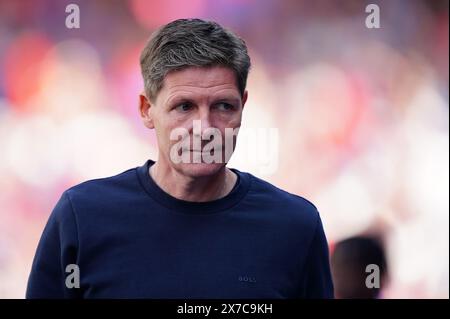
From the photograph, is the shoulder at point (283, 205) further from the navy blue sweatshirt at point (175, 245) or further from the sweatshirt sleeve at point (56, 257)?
the sweatshirt sleeve at point (56, 257)

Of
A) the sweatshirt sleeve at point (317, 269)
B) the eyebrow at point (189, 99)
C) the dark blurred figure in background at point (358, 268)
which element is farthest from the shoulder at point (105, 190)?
the dark blurred figure in background at point (358, 268)

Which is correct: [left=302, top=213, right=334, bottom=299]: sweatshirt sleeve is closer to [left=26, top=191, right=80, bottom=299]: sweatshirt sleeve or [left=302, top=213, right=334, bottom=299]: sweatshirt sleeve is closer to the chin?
the chin

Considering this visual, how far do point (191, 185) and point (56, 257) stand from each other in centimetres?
37

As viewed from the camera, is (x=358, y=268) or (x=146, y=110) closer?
(x=146, y=110)

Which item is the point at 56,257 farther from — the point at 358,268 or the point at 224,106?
the point at 358,268

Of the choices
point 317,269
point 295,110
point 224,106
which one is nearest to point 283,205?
point 317,269

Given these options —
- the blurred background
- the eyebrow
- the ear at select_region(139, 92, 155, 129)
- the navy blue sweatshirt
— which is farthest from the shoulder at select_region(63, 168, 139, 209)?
the blurred background

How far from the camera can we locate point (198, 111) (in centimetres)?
157

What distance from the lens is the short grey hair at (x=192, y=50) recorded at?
156 cm

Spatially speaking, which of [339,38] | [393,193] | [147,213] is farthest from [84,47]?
[147,213]

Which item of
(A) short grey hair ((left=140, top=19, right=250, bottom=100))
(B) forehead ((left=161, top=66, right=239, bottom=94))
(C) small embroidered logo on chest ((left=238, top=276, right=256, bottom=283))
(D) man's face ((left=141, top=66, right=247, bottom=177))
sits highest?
(A) short grey hair ((left=140, top=19, right=250, bottom=100))

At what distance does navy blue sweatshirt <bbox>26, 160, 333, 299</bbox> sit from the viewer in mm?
1532

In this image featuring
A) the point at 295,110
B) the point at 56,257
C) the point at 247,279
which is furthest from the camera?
the point at 295,110

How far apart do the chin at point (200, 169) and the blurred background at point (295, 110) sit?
6.22ft
